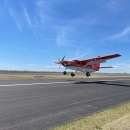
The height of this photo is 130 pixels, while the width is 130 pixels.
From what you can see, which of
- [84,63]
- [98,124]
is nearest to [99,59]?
[84,63]

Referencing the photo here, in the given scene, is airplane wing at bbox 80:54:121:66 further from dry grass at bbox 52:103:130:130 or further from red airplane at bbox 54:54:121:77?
dry grass at bbox 52:103:130:130

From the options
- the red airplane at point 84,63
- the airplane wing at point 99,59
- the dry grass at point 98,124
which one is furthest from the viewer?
the red airplane at point 84,63

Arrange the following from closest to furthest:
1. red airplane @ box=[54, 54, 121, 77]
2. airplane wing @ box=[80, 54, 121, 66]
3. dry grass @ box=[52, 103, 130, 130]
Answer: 1. dry grass @ box=[52, 103, 130, 130]
2. airplane wing @ box=[80, 54, 121, 66]
3. red airplane @ box=[54, 54, 121, 77]

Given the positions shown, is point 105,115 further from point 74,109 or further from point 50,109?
point 50,109

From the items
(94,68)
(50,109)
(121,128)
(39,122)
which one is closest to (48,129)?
(39,122)

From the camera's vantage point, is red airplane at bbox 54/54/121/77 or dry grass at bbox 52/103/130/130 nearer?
dry grass at bbox 52/103/130/130

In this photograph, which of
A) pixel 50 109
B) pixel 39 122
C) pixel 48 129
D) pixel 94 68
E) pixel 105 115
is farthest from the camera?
pixel 94 68

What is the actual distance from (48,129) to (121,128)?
2.42 meters

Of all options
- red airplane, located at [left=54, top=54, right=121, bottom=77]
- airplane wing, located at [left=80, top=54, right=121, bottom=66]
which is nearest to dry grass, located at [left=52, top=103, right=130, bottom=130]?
airplane wing, located at [left=80, top=54, right=121, bottom=66]

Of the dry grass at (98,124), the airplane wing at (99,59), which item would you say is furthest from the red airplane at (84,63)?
the dry grass at (98,124)

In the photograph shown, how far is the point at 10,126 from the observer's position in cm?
654

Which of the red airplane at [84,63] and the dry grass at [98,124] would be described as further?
the red airplane at [84,63]

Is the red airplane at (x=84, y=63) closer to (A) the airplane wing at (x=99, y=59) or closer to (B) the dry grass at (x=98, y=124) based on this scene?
(A) the airplane wing at (x=99, y=59)

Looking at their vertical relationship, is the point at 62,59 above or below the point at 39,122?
above
